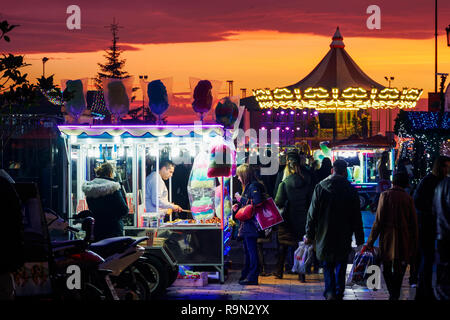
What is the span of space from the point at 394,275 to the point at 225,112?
3.74 metres

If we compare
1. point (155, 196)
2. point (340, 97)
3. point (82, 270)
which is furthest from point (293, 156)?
point (340, 97)

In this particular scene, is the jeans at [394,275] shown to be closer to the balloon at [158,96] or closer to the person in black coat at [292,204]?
the person in black coat at [292,204]

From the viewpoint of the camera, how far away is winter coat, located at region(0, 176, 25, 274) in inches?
211

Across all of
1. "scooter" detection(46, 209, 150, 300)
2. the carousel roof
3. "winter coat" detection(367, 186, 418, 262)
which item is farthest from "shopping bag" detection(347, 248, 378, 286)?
the carousel roof

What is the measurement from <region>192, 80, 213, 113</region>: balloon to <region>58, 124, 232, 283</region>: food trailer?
447mm

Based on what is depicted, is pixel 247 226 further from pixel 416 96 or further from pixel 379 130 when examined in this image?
pixel 379 130

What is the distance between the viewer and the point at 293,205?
485 inches

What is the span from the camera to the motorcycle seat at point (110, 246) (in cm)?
855

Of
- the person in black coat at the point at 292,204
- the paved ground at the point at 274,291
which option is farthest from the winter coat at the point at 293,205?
the paved ground at the point at 274,291

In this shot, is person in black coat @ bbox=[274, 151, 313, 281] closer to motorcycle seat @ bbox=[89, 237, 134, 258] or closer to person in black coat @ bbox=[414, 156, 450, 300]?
person in black coat @ bbox=[414, 156, 450, 300]

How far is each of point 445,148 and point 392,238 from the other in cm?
681

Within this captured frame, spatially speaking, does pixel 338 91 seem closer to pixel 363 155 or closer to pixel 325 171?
pixel 363 155

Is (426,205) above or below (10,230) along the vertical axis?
below
